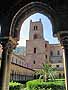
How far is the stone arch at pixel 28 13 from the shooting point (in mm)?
4179

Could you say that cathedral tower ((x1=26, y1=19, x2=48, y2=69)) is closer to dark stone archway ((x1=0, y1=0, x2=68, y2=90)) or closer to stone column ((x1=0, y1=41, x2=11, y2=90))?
dark stone archway ((x1=0, y1=0, x2=68, y2=90))

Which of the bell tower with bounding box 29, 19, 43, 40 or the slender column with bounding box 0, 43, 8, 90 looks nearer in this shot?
the slender column with bounding box 0, 43, 8, 90

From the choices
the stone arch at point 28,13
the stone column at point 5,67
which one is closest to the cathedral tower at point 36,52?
the stone arch at point 28,13

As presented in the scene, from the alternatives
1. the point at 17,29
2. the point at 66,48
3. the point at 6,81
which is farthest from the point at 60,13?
the point at 6,81

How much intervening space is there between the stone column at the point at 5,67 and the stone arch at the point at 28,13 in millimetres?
284

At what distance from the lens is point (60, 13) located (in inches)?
153

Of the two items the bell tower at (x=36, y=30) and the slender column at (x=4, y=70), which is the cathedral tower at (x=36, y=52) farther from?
the slender column at (x=4, y=70)

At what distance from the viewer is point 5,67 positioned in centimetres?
408

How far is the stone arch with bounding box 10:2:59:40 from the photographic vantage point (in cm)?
418

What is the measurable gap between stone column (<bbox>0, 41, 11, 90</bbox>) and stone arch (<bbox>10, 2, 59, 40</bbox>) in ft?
0.93

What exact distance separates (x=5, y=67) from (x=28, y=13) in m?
1.24

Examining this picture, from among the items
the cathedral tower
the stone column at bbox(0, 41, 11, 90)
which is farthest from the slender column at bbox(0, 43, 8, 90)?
the cathedral tower

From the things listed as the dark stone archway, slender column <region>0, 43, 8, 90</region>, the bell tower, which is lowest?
slender column <region>0, 43, 8, 90</region>

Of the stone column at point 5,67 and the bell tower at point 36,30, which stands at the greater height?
the bell tower at point 36,30
